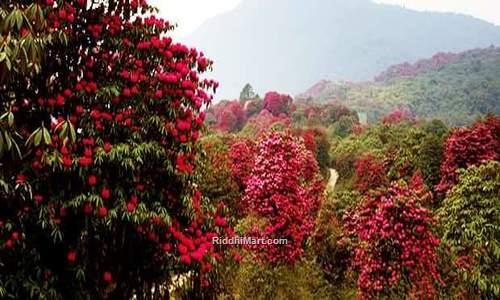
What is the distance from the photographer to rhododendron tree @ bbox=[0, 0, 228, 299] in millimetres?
6637

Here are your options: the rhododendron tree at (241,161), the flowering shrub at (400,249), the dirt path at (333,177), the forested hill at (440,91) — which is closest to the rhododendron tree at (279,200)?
the flowering shrub at (400,249)

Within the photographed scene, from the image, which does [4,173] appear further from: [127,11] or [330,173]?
[330,173]

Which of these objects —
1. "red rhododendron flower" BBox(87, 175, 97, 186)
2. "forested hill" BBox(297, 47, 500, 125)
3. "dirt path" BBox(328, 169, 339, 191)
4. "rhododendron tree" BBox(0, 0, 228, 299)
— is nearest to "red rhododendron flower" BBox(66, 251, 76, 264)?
"rhododendron tree" BBox(0, 0, 228, 299)

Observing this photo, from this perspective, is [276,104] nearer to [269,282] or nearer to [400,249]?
[269,282]

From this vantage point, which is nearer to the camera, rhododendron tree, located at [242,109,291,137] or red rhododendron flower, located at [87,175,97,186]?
red rhododendron flower, located at [87,175,97,186]

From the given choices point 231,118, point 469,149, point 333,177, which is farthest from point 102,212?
point 231,118

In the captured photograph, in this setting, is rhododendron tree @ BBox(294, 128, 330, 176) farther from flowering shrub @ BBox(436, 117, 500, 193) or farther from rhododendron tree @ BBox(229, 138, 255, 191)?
flowering shrub @ BBox(436, 117, 500, 193)

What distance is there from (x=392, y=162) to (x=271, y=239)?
20023 millimetres

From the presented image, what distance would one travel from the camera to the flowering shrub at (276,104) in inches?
2963

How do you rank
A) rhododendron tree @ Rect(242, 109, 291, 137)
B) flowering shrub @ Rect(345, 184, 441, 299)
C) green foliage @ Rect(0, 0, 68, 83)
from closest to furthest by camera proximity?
green foliage @ Rect(0, 0, 68, 83) < flowering shrub @ Rect(345, 184, 441, 299) < rhododendron tree @ Rect(242, 109, 291, 137)

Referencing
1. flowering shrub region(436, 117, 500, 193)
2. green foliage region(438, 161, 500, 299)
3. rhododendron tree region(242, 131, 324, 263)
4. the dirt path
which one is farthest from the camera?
the dirt path

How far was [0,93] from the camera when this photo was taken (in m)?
6.16

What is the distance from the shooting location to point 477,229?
12.7 meters

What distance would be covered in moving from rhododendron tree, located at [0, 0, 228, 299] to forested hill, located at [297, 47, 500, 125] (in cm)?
7047
